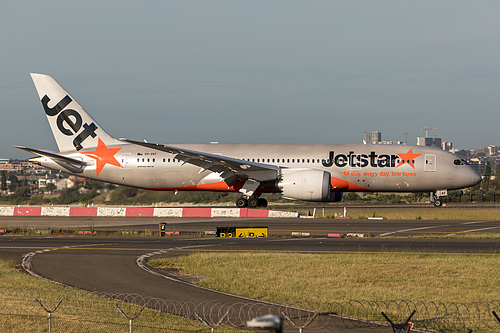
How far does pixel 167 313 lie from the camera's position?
525 inches

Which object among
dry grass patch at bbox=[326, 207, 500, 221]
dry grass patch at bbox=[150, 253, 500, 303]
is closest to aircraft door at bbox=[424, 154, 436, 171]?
dry grass patch at bbox=[326, 207, 500, 221]

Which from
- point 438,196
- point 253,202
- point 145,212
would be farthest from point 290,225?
point 438,196

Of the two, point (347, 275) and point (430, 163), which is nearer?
point (347, 275)

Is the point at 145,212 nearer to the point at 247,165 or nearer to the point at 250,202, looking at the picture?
the point at 250,202

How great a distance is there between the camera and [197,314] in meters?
12.5

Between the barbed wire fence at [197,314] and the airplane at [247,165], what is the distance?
85.1 feet

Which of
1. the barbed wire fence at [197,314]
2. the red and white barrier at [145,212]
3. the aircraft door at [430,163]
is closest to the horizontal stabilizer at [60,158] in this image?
the red and white barrier at [145,212]

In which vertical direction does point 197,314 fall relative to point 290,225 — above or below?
below

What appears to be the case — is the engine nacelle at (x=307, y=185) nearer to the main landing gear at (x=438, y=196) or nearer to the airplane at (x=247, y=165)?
the airplane at (x=247, y=165)

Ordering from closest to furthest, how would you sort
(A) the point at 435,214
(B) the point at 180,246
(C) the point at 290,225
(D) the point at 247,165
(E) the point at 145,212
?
(B) the point at 180,246
(C) the point at 290,225
(A) the point at 435,214
(D) the point at 247,165
(E) the point at 145,212

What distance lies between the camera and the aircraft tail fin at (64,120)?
45625 millimetres

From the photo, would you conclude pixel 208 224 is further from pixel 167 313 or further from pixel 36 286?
pixel 167 313

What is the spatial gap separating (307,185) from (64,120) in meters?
19.2

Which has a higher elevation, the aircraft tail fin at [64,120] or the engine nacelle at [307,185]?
the aircraft tail fin at [64,120]
